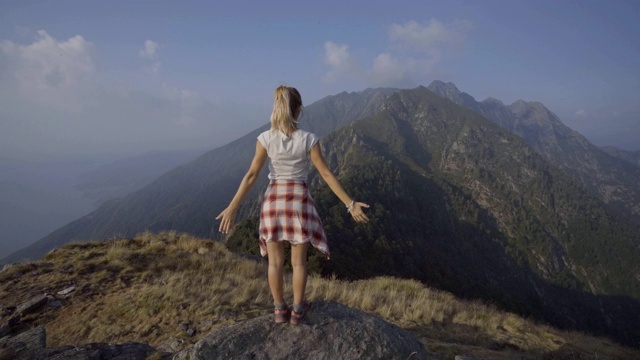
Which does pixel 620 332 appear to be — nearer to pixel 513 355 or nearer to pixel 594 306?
pixel 594 306

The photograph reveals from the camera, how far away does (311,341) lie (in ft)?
15.7

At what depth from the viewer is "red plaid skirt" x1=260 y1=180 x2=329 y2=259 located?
457 cm

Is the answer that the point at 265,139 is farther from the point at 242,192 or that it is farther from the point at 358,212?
the point at 358,212

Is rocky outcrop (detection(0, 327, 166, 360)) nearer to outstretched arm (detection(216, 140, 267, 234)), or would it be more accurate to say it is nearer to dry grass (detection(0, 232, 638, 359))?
dry grass (detection(0, 232, 638, 359))

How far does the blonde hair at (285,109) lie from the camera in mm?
4574

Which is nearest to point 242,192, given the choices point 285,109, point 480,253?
point 285,109

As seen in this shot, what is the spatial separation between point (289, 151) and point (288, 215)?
33.0 inches

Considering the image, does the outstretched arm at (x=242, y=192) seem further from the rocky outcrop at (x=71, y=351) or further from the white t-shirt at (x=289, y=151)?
the rocky outcrop at (x=71, y=351)

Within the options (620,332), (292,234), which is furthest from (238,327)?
(620,332)

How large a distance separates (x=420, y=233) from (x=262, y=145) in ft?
493

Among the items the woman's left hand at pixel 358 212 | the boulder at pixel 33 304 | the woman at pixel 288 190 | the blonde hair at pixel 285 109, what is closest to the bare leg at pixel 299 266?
the woman at pixel 288 190

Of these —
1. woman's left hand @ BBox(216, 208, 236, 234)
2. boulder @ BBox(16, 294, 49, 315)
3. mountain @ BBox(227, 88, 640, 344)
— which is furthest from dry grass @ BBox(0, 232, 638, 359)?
mountain @ BBox(227, 88, 640, 344)

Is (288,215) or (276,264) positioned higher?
(288,215)

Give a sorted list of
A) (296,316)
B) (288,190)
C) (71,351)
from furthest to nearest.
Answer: (71,351) < (296,316) < (288,190)
